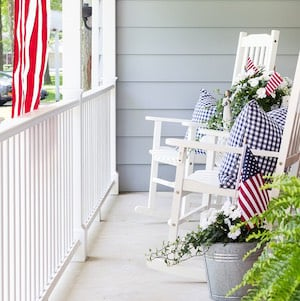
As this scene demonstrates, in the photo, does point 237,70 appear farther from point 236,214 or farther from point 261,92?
point 236,214

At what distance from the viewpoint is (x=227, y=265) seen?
3104mm

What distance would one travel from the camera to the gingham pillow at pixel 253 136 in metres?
3.28

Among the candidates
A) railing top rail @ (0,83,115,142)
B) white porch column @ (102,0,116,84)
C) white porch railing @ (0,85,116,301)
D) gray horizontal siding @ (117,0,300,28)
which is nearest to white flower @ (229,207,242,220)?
white porch railing @ (0,85,116,301)

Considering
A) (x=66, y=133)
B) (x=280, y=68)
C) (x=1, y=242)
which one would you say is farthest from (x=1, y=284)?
(x=280, y=68)

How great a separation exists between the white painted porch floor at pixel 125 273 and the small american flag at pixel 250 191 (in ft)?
1.80

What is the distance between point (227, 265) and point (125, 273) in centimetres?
74

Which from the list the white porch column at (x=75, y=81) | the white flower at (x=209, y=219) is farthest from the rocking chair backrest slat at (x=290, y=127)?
the white porch column at (x=75, y=81)

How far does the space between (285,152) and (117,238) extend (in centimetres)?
169

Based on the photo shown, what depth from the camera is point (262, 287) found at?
1714 mm

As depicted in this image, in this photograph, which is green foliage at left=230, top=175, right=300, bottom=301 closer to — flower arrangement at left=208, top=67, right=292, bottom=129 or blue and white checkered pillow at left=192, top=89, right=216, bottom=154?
flower arrangement at left=208, top=67, right=292, bottom=129

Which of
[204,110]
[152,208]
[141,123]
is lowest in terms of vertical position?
[152,208]

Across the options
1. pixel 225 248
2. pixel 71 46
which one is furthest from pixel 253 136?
pixel 71 46

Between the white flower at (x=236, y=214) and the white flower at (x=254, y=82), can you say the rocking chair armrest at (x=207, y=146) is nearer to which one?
the white flower at (x=236, y=214)

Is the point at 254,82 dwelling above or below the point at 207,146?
above
